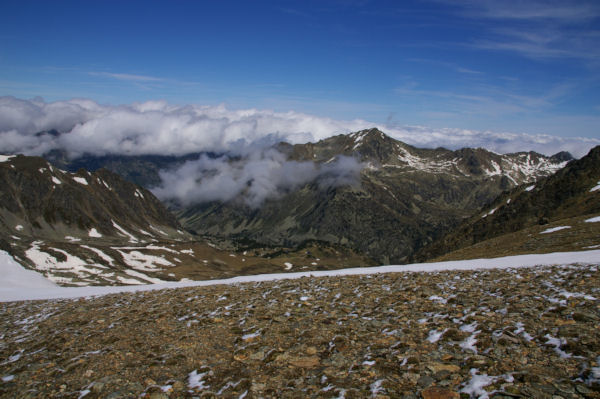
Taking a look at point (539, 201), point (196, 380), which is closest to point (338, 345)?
point (196, 380)

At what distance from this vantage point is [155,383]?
454 inches

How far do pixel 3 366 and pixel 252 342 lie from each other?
1040 cm

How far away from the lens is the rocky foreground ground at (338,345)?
31.8ft

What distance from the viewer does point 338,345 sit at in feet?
42.4

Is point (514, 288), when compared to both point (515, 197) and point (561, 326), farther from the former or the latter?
point (515, 197)

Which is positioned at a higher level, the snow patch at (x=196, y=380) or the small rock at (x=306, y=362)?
the small rock at (x=306, y=362)

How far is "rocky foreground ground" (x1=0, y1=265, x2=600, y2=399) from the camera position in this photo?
9.70m

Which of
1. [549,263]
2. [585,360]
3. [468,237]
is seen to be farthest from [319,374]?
[468,237]

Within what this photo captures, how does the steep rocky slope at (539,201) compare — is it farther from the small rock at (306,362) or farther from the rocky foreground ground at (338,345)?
the small rock at (306,362)

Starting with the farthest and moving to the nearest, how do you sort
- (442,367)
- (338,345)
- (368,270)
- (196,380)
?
(368,270) → (338,345) → (196,380) → (442,367)

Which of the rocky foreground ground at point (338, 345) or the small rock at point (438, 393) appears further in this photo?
the rocky foreground ground at point (338, 345)

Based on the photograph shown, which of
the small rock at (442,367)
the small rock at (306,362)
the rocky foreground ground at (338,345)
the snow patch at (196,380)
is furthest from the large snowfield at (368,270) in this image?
the snow patch at (196,380)

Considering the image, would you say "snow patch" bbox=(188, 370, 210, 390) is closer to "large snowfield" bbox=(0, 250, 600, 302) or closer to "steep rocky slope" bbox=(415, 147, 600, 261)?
"large snowfield" bbox=(0, 250, 600, 302)

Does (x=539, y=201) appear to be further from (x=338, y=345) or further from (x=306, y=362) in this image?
(x=306, y=362)
